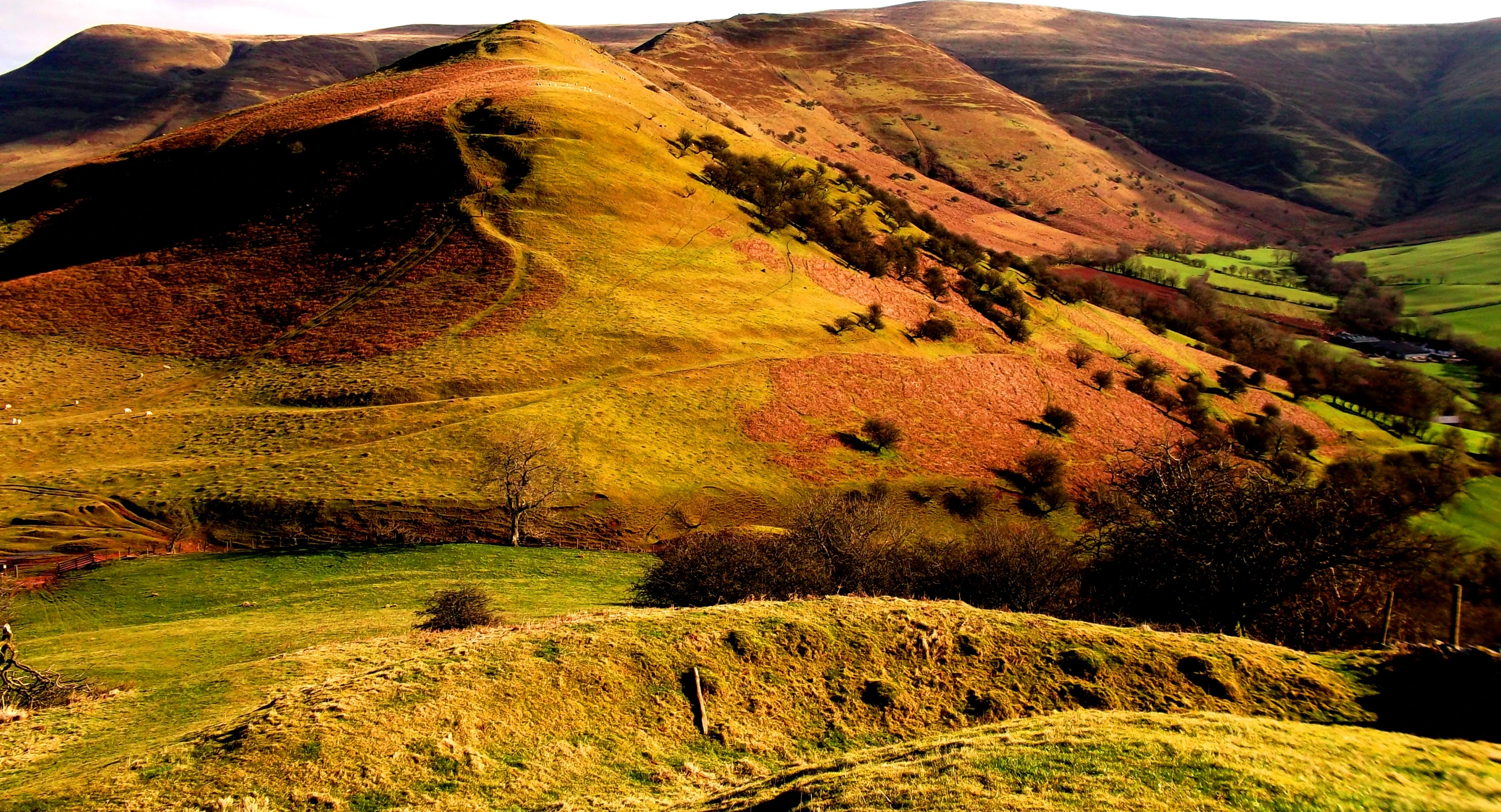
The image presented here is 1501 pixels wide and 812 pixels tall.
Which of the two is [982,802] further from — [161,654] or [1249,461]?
[1249,461]

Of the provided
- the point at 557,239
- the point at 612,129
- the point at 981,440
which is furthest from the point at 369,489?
the point at 612,129

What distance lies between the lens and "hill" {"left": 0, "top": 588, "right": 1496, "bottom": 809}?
32.8 feet

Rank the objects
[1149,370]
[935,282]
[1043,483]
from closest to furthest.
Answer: [1043,483], [1149,370], [935,282]

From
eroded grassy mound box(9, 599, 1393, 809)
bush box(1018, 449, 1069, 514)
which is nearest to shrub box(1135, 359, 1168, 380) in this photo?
bush box(1018, 449, 1069, 514)

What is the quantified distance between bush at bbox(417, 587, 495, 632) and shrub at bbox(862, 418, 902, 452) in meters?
30.1

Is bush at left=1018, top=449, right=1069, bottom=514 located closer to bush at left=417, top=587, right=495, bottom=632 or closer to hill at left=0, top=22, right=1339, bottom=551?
hill at left=0, top=22, right=1339, bottom=551

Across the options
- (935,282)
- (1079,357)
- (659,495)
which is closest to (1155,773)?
(659,495)

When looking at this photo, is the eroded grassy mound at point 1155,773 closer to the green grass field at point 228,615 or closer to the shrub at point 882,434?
the green grass field at point 228,615

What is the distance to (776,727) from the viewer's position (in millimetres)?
13977

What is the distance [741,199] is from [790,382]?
119 ft

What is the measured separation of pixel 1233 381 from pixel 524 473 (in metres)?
76.3

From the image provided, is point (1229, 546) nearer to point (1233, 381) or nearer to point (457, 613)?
point (457, 613)

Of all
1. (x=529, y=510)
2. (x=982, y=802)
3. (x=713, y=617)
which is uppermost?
(x=982, y=802)

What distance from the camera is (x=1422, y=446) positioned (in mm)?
69562
